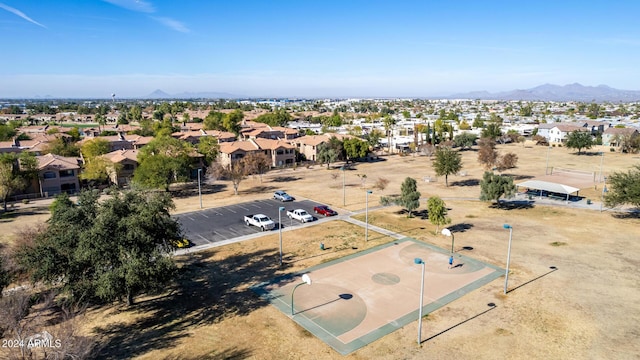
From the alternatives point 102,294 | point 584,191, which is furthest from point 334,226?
point 584,191

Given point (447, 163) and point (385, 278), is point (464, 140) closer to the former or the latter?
point (447, 163)

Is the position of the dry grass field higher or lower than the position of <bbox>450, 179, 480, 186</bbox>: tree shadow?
lower

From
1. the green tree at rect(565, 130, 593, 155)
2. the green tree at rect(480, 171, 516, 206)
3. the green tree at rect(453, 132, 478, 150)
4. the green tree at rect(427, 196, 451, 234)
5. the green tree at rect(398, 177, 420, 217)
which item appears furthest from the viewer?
the green tree at rect(453, 132, 478, 150)

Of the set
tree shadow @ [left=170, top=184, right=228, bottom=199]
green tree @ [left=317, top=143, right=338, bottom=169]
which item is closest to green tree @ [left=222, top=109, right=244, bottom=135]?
green tree @ [left=317, top=143, right=338, bottom=169]

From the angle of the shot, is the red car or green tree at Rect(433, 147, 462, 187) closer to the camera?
the red car

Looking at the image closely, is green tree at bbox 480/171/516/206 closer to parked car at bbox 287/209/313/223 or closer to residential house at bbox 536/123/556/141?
parked car at bbox 287/209/313/223

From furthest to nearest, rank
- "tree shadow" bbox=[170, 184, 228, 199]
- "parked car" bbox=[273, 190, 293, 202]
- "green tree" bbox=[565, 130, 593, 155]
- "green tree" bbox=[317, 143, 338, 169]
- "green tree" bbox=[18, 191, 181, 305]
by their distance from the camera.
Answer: "green tree" bbox=[565, 130, 593, 155]
"green tree" bbox=[317, 143, 338, 169]
"tree shadow" bbox=[170, 184, 228, 199]
"parked car" bbox=[273, 190, 293, 202]
"green tree" bbox=[18, 191, 181, 305]

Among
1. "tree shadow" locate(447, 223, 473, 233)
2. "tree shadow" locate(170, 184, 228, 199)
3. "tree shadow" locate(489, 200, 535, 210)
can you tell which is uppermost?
"tree shadow" locate(489, 200, 535, 210)

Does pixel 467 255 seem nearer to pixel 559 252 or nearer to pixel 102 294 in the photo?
pixel 559 252
